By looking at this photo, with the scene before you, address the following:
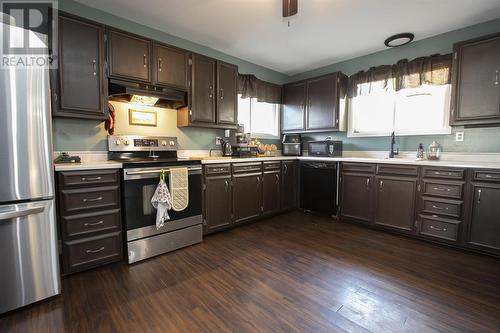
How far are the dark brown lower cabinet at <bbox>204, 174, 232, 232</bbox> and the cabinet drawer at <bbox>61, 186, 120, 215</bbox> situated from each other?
103cm

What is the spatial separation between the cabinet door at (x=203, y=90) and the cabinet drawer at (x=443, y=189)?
287 centimetres

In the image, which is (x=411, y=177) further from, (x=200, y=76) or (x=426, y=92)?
(x=200, y=76)

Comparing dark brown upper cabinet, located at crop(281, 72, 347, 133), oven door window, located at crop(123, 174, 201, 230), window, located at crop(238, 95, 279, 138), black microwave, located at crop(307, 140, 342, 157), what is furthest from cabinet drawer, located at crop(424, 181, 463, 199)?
oven door window, located at crop(123, 174, 201, 230)

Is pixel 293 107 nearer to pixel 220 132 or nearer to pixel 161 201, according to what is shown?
pixel 220 132

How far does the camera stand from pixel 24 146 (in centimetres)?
160

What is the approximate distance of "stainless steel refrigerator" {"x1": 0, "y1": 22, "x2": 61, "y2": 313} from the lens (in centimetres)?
155

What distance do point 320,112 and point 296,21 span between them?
1624mm

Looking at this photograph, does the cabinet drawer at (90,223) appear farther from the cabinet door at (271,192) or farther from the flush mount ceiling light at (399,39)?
the flush mount ceiling light at (399,39)

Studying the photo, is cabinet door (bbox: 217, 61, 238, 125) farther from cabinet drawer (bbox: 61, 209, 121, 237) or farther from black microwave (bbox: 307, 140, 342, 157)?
cabinet drawer (bbox: 61, 209, 121, 237)

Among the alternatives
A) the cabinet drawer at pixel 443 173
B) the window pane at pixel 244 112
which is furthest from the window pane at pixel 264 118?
the cabinet drawer at pixel 443 173

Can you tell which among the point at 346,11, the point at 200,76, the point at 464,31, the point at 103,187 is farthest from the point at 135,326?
the point at 464,31

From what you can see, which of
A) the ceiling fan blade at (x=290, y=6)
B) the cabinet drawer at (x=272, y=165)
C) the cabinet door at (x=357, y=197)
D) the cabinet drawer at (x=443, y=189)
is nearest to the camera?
the ceiling fan blade at (x=290, y=6)

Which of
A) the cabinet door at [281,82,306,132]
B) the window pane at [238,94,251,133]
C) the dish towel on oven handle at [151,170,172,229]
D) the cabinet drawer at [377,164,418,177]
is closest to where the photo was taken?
the dish towel on oven handle at [151,170,172,229]

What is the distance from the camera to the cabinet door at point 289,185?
3932mm
